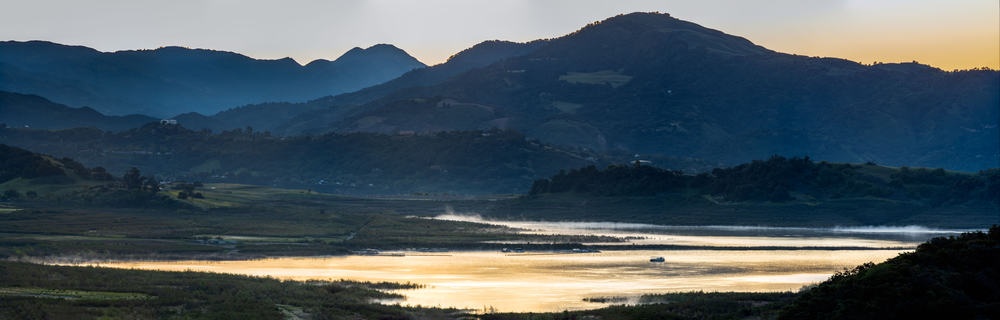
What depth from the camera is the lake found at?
3115 inches

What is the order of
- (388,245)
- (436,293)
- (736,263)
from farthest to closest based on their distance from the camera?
(388,245) < (736,263) < (436,293)

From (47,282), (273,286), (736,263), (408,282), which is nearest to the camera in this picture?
(47,282)

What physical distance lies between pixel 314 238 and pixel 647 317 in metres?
88.0

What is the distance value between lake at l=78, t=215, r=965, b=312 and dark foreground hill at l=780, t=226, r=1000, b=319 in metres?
21.8

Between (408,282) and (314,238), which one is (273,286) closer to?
(408,282)

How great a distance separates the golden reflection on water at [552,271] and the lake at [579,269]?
8 cm

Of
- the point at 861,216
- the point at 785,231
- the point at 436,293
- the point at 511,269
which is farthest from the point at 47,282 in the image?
the point at 861,216

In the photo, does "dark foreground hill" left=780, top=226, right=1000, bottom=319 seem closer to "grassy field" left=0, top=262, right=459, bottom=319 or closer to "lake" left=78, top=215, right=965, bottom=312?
"lake" left=78, top=215, right=965, bottom=312

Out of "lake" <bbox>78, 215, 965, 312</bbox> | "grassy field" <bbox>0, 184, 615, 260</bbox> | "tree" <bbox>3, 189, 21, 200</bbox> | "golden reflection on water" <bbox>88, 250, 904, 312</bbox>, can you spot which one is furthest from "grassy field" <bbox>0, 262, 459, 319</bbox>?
"tree" <bbox>3, 189, 21, 200</bbox>

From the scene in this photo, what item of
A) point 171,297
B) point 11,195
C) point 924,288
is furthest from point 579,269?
point 11,195

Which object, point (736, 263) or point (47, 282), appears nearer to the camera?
point (47, 282)

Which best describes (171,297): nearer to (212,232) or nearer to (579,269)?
(579,269)

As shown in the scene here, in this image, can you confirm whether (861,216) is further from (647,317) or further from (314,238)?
(647,317)

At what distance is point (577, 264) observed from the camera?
106 meters
